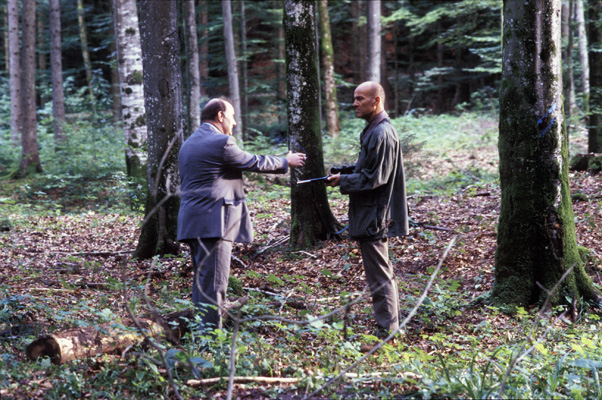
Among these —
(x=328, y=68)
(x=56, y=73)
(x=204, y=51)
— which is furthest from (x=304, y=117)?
(x=204, y=51)

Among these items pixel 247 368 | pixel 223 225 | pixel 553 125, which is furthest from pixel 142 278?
pixel 553 125

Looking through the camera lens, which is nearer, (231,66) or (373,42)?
(373,42)

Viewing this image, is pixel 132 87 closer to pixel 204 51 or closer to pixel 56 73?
pixel 56 73

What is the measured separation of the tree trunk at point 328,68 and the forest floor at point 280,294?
8574mm

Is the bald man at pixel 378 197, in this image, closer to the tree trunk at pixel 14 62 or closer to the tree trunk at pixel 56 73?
the tree trunk at pixel 56 73

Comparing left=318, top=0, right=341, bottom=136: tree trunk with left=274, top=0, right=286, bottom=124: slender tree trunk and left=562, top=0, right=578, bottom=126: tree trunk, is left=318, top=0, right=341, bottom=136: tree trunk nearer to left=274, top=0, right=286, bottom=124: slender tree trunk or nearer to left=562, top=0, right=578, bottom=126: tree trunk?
left=274, top=0, right=286, bottom=124: slender tree trunk

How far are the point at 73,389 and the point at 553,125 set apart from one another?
4951mm

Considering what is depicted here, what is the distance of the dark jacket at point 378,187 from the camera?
15.5 feet

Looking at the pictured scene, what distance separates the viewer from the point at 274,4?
1010 inches

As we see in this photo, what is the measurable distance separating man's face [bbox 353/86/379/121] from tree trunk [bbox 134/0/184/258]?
3.42 meters

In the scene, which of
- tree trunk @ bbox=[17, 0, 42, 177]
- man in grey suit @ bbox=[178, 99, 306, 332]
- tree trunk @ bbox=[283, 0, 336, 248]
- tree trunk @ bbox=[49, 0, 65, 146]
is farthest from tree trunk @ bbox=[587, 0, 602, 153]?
tree trunk @ bbox=[49, 0, 65, 146]

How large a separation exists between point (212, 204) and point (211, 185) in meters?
0.17

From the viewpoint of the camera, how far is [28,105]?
16.3 m

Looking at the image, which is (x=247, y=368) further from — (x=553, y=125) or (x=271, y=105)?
(x=271, y=105)
